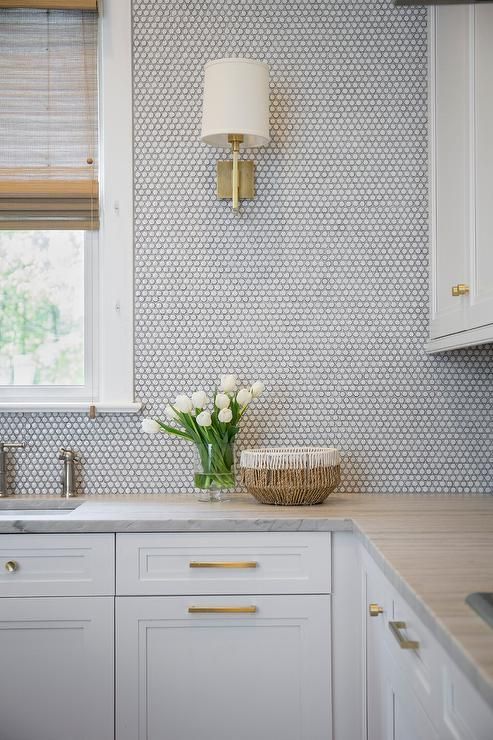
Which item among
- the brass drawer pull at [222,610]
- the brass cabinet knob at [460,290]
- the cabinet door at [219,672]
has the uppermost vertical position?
the brass cabinet knob at [460,290]

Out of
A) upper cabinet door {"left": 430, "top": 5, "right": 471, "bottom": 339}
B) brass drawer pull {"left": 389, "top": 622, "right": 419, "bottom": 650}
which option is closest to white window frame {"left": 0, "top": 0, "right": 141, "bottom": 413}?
upper cabinet door {"left": 430, "top": 5, "right": 471, "bottom": 339}

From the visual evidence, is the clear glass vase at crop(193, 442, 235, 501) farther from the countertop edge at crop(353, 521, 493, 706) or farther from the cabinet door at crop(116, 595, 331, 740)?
the countertop edge at crop(353, 521, 493, 706)

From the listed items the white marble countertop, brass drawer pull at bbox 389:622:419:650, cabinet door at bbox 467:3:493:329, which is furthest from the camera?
cabinet door at bbox 467:3:493:329

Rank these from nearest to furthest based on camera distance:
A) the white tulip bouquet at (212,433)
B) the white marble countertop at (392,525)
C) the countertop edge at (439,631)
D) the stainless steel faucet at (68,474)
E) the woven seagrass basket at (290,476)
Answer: the countertop edge at (439,631), the white marble countertop at (392,525), the woven seagrass basket at (290,476), the white tulip bouquet at (212,433), the stainless steel faucet at (68,474)

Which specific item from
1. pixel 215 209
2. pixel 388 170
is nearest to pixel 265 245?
pixel 215 209

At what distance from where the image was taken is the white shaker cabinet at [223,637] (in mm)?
2148

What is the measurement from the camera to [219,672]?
7.06ft

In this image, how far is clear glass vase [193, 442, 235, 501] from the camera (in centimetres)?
247

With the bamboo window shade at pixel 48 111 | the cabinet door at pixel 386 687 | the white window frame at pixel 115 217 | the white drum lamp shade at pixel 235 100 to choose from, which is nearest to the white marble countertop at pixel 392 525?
the cabinet door at pixel 386 687

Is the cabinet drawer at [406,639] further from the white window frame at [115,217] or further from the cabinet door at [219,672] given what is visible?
the white window frame at [115,217]

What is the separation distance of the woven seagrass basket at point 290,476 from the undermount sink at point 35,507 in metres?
0.57

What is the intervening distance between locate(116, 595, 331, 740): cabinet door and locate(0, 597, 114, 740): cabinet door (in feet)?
0.15

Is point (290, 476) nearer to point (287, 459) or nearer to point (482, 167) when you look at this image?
point (287, 459)

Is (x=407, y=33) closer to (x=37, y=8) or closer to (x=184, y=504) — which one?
(x=37, y=8)
